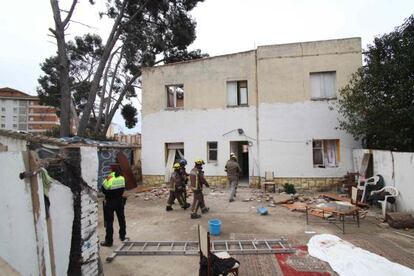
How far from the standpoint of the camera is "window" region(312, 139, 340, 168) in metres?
14.4

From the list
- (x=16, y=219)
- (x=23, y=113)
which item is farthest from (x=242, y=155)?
(x=23, y=113)

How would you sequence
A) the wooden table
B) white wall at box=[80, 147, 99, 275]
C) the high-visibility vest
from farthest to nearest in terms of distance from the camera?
the wooden table, the high-visibility vest, white wall at box=[80, 147, 99, 275]

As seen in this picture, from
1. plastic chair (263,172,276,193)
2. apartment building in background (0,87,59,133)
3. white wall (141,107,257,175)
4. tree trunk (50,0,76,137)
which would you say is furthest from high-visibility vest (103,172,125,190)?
apartment building in background (0,87,59,133)

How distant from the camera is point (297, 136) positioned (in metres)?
14.5

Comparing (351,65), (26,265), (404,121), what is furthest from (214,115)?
(26,265)

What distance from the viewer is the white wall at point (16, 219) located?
10.7 feet

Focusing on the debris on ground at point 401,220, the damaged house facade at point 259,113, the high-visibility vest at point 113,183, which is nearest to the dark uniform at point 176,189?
the high-visibility vest at point 113,183

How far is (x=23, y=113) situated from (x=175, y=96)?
84.4 metres

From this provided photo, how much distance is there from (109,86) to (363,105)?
61.0 ft

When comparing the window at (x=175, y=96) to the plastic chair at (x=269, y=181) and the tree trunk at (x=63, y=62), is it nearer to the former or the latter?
the tree trunk at (x=63, y=62)

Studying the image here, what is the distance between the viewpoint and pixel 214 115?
15906 millimetres

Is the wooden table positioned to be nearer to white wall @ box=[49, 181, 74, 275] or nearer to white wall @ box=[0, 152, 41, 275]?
white wall @ box=[49, 181, 74, 275]

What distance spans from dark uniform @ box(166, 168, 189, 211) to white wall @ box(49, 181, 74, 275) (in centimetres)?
612

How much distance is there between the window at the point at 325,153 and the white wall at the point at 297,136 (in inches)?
9.7
